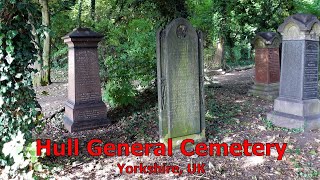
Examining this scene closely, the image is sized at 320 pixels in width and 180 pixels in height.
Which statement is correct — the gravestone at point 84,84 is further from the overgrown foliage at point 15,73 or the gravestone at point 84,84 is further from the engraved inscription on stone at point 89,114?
the overgrown foliage at point 15,73

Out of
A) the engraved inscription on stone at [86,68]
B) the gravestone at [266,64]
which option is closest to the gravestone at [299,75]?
the gravestone at [266,64]

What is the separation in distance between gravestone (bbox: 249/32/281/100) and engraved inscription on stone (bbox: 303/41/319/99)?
109 inches

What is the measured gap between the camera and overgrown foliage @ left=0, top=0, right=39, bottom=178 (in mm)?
3900

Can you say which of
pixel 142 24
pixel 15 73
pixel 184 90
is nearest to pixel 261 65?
pixel 142 24

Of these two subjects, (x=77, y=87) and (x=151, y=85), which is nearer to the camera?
(x=77, y=87)

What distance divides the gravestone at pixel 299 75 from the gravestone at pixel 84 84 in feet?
12.7

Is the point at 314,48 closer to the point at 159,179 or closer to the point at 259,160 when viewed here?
the point at 259,160

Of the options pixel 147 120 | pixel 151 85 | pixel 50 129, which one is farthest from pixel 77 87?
pixel 151 85

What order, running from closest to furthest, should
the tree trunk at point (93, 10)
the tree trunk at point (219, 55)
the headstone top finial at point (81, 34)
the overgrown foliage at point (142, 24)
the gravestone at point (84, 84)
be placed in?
the headstone top finial at point (81, 34)
the gravestone at point (84, 84)
the overgrown foliage at point (142, 24)
the tree trunk at point (93, 10)
the tree trunk at point (219, 55)

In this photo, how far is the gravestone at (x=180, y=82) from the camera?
4.91m

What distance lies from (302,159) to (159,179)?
2255 millimetres

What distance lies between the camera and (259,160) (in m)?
4.59

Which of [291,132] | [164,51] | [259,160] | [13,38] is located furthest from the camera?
[291,132]

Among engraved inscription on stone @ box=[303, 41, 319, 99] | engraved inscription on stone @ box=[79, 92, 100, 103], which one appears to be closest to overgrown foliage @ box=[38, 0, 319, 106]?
engraved inscription on stone @ box=[79, 92, 100, 103]
